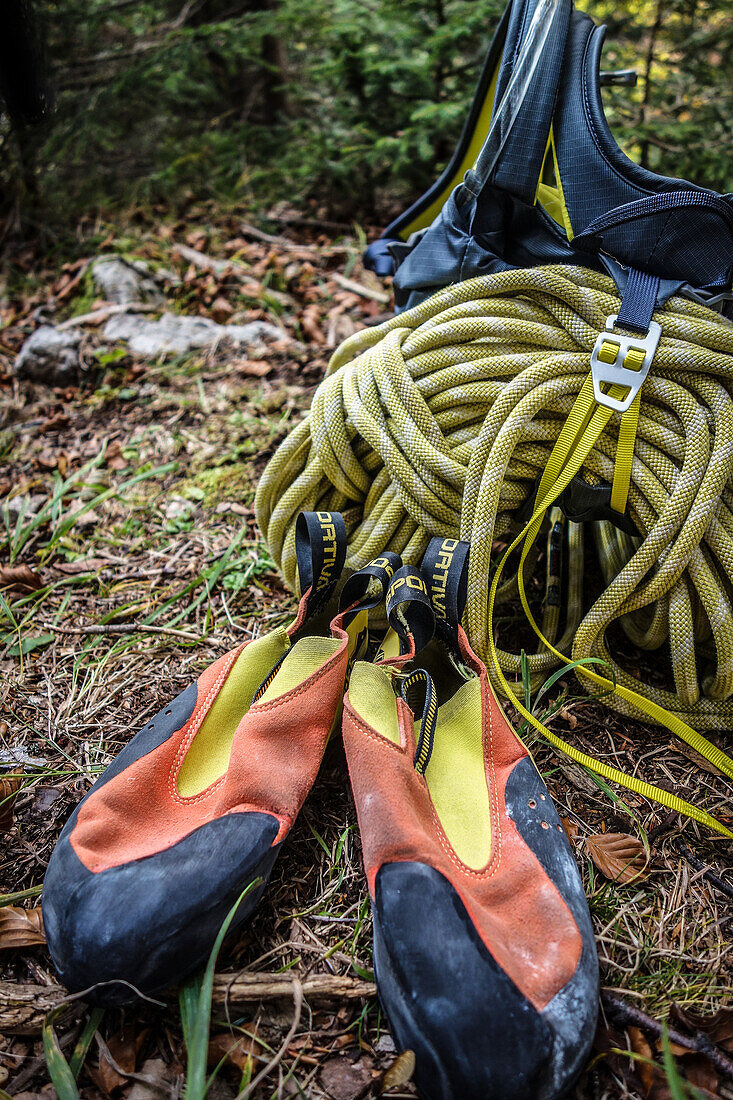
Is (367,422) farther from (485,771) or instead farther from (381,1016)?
(381,1016)

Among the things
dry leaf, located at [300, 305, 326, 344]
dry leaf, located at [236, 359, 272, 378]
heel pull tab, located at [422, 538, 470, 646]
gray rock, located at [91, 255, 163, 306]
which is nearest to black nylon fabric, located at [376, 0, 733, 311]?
heel pull tab, located at [422, 538, 470, 646]

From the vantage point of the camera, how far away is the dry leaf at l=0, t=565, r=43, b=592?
1.84 m

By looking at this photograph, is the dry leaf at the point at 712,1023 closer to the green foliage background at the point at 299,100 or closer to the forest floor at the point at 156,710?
the forest floor at the point at 156,710

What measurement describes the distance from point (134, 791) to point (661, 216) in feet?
4.92

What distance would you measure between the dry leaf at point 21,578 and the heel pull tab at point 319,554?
92 centimetres

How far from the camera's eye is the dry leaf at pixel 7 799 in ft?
4.11

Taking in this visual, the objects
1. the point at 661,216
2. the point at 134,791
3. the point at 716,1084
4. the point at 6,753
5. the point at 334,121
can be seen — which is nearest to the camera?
the point at 716,1084

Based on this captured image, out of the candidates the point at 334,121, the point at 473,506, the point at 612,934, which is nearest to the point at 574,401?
the point at 473,506

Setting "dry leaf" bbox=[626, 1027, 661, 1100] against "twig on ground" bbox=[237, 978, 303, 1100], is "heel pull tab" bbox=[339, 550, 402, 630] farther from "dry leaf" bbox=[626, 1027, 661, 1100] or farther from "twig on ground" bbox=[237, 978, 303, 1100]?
"dry leaf" bbox=[626, 1027, 661, 1100]

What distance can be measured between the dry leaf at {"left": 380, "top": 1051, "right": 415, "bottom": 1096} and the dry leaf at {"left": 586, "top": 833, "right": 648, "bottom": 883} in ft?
1.53

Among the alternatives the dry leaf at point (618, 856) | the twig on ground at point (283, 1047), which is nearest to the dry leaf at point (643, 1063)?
the dry leaf at point (618, 856)

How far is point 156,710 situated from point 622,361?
1.29 metres

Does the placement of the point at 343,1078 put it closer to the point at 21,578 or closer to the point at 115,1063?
the point at 115,1063

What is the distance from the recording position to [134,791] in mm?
1109
